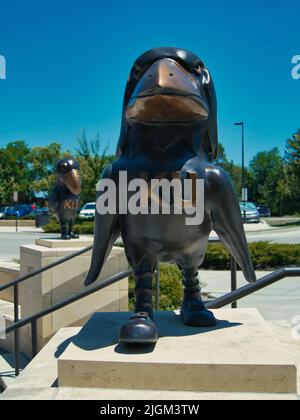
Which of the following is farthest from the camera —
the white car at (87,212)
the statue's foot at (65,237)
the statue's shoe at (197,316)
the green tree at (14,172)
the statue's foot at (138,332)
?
the green tree at (14,172)

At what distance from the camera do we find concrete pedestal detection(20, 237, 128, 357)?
5332 millimetres

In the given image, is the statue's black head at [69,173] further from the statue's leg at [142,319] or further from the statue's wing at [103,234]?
the statue's leg at [142,319]

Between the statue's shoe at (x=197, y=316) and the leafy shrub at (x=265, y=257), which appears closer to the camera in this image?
the statue's shoe at (x=197, y=316)

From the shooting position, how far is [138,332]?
6.82 feet

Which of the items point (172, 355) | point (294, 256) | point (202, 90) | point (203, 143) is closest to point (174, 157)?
point (203, 143)

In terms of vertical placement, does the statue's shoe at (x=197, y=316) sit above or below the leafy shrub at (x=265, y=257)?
above

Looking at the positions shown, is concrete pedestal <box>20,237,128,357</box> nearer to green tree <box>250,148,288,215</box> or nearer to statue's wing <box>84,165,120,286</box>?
statue's wing <box>84,165,120,286</box>

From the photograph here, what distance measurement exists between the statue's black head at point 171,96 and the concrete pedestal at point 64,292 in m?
3.26

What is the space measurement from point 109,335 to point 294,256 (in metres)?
9.25

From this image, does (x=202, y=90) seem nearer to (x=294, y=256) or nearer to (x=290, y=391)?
(x=290, y=391)

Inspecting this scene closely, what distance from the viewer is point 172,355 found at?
6.52ft

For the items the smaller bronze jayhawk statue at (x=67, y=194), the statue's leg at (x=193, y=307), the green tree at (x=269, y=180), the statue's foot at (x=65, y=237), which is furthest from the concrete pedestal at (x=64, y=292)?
Result: the green tree at (x=269, y=180)

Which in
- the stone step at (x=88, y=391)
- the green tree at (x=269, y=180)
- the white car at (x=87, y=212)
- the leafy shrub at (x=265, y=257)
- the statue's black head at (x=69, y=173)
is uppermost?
the green tree at (x=269, y=180)

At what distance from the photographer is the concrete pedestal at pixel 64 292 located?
17.5 ft
